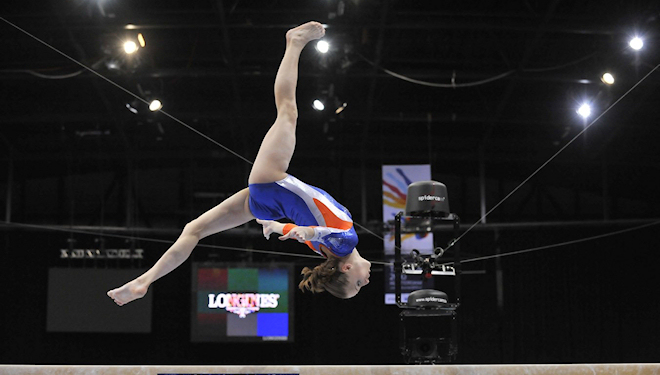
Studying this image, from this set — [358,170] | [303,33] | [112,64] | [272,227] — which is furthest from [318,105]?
[272,227]

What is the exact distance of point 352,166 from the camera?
35.4ft

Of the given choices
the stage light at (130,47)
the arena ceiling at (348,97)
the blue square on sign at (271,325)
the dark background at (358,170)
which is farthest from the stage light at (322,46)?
the blue square on sign at (271,325)

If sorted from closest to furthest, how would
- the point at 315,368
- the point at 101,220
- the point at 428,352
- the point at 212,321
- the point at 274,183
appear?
the point at 274,183
the point at 315,368
the point at 428,352
the point at 212,321
the point at 101,220

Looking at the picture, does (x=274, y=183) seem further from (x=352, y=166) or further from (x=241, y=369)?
(x=352, y=166)

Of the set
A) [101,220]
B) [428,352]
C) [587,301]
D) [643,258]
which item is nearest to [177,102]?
[101,220]

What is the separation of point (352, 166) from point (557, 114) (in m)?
3.30

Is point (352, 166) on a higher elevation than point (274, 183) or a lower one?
higher

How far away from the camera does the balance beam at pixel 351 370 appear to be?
138 inches

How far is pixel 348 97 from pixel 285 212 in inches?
273

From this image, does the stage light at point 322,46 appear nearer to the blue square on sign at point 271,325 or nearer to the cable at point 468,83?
the cable at point 468,83

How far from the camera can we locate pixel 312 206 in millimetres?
3359

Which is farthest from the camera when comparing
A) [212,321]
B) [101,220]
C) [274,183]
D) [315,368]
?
[101,220]

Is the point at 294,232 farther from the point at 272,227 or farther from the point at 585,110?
the point at 585,110

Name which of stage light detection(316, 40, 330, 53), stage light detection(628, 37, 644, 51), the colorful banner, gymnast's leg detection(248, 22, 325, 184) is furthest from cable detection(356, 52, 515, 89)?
gymnast's leg detection(248, 22, 325, 184)
